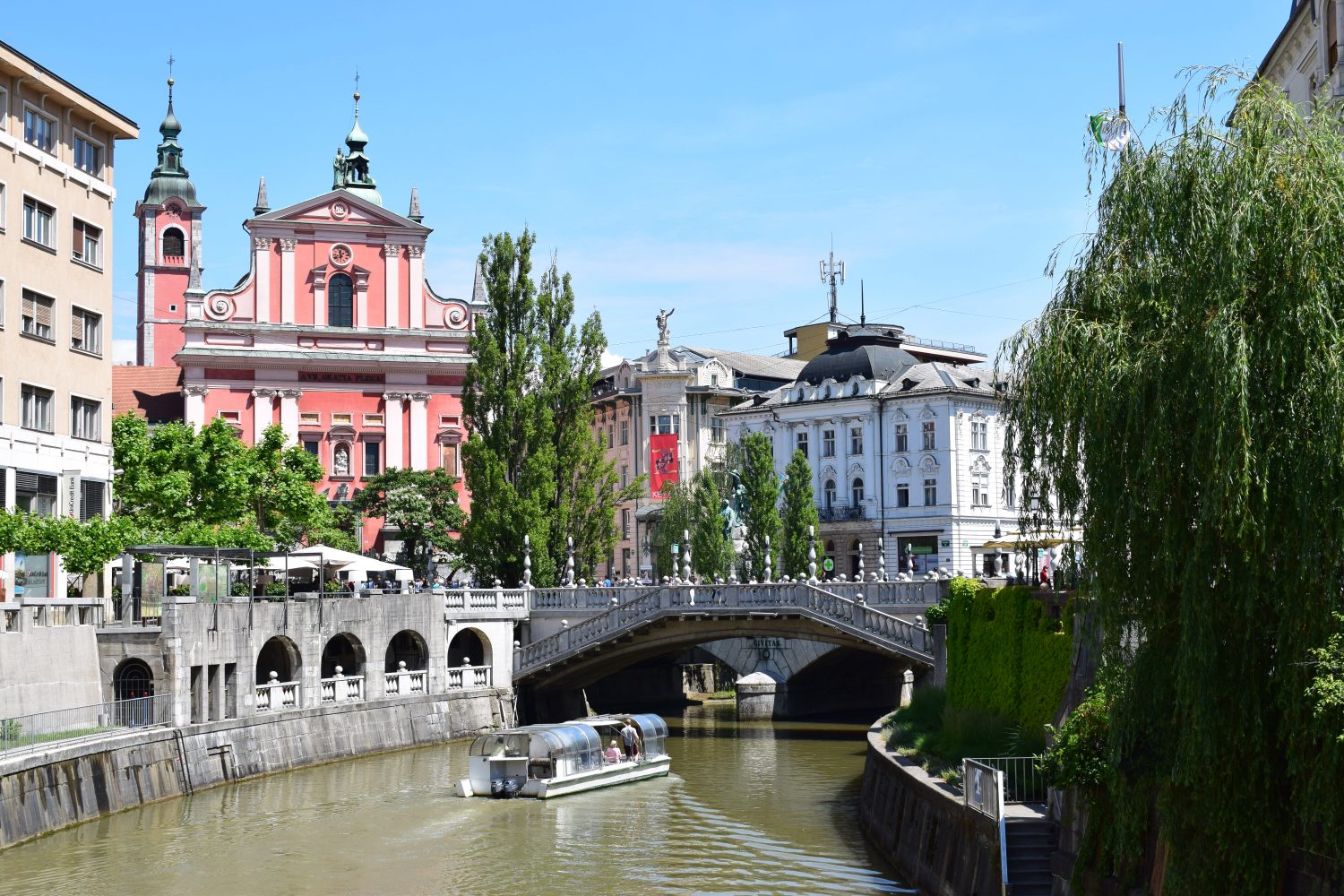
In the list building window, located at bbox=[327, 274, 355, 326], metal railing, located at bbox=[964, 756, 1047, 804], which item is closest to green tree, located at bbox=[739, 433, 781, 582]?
building window, located at bbox=[327, 274, 355, 326]

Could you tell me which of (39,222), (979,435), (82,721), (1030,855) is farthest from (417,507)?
(1030,855)

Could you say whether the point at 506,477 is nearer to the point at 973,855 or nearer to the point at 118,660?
the point at 118,660

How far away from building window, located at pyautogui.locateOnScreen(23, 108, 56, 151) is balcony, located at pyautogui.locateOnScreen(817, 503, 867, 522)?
49723 mm

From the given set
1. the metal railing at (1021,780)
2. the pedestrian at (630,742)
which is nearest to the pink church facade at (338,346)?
the pedestrian at (630,742)

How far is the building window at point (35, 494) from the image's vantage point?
4562 centimetres

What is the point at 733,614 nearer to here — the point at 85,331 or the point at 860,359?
the point at 85,331

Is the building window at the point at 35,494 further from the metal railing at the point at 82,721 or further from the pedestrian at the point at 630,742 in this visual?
the pedestrian at the point at 630,742

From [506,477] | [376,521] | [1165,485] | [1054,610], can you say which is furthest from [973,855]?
[376,521]

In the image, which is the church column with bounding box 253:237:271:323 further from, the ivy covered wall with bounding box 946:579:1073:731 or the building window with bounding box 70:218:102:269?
the ivy covered wall with bounding box 946:579:1073:731

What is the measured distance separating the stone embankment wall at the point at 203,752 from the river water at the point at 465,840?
0.49 meters

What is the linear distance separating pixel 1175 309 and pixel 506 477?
45.3m

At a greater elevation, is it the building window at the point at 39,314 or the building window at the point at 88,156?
the building window at the point at 88,156

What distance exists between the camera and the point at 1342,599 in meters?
17.2

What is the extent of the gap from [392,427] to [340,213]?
34.2ft
